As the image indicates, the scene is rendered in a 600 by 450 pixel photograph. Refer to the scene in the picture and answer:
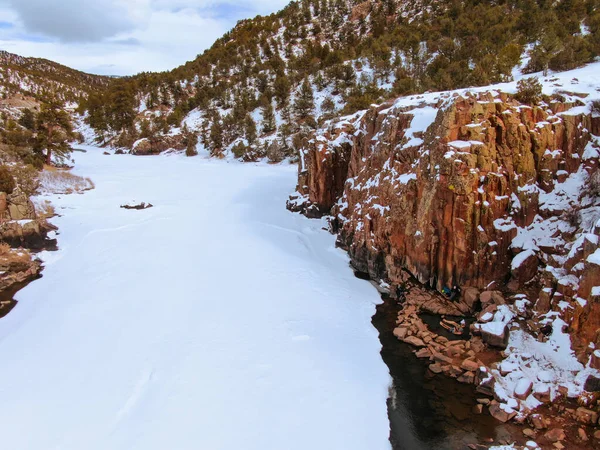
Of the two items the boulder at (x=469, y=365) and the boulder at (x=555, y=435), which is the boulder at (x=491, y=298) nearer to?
the boulder at (x=469, y=365)

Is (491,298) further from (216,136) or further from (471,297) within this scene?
(216,136)

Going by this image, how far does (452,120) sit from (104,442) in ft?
41.2

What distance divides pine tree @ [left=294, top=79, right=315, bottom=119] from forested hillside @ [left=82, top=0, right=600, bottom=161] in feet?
0.41

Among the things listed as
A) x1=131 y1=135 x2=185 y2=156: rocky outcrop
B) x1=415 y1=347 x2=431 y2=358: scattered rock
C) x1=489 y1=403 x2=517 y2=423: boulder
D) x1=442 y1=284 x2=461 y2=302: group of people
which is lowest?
x1=489 y1=403 x2=517 y2=423: boulder

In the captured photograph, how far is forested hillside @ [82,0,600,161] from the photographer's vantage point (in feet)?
79.8

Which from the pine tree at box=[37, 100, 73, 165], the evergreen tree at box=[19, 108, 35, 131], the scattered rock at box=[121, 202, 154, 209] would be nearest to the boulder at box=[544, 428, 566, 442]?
the scattered rock at box=[121, 202, 154, 209]

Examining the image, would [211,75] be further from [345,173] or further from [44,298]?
[44,298]

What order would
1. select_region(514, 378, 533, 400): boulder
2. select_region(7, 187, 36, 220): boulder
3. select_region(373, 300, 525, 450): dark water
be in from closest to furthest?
select_region(373, 300, 525, 450): dark water
select_region(514, 378, 533, 400): boulder
select_region(7, 187, 36, 220): boulder

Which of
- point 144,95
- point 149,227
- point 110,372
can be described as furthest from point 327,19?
point 110,372

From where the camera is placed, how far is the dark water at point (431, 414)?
6696mm

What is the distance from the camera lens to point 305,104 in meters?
37.8

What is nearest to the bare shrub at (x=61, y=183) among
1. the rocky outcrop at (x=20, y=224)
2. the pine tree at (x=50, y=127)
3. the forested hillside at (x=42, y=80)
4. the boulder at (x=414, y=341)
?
the pine tree at (x=50, y=127)

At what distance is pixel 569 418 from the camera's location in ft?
22.0

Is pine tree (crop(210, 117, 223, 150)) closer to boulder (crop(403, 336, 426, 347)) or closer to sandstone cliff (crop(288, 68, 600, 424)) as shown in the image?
sandstone cliff (crop(288, 68, 600, 424))
